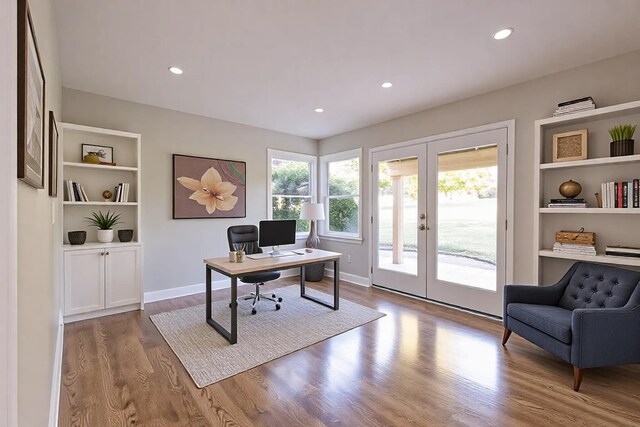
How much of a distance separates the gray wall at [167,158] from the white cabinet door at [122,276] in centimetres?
36

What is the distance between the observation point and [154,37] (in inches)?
97.0

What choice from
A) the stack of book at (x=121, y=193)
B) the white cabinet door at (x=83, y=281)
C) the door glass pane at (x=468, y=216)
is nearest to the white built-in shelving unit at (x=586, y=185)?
the door glass pane at (x=468, y=216)

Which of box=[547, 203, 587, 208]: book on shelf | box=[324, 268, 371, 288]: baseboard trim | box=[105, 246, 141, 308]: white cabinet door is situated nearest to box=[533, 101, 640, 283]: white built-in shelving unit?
box=[547, 203, 587, 208]: book on shelf

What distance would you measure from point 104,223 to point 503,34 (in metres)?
4.42

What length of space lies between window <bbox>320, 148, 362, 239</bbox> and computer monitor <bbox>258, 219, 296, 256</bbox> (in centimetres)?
167

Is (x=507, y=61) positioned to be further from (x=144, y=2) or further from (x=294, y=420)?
(x=294, y=420)

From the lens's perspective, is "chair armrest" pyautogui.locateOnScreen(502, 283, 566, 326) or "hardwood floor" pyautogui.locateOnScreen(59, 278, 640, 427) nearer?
"hardwood floor" pyautogui.locateOnScreen(59, 278, 640, 427)

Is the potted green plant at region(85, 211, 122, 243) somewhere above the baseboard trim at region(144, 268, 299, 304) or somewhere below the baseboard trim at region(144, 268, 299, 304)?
above

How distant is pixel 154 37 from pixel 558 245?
401 cm

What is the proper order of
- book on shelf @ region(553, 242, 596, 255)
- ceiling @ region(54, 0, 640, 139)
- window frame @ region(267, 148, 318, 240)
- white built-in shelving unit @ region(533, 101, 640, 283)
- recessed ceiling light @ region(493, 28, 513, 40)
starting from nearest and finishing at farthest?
ceiling @ region(54, 0, 640, 139)
recessed ceiling light @ region(493, 28, 513, 40)
white built-in shelving unit @ region(533, 101, 640, 283)
book on shelf @ region(553, 242, 596, 255)
window frame @ region(267, 148, 318, 240)

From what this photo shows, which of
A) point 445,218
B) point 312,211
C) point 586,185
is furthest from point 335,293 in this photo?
point 586,185

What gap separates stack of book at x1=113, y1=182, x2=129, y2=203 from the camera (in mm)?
3750

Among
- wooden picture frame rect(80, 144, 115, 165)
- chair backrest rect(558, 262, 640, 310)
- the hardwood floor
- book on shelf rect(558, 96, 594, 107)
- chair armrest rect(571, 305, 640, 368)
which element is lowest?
the hardwood floor

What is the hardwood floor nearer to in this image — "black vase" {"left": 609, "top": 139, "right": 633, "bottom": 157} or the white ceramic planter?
the white ceramic planter
